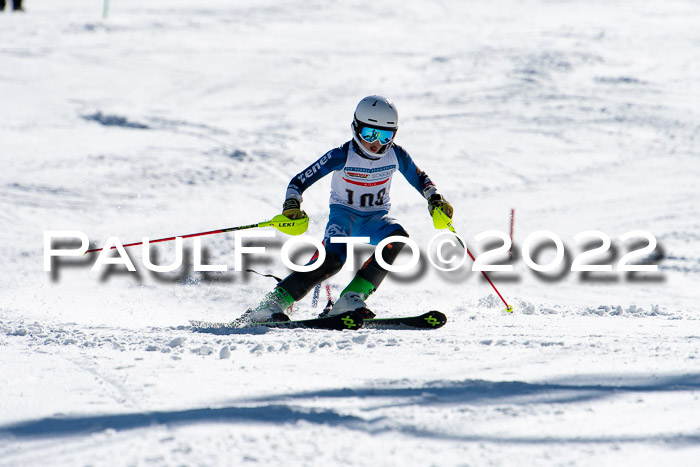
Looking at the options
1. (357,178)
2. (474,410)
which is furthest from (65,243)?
(474,410)

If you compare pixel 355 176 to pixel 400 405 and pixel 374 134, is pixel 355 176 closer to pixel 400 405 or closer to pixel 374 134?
pixel 374 134

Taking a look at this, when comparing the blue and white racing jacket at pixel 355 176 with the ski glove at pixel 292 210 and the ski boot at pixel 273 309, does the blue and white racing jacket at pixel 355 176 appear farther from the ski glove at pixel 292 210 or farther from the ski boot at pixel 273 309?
the ski boot at pixel 273 309

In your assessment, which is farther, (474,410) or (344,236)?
(344,236)

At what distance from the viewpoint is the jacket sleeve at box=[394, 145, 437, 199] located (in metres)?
5.40

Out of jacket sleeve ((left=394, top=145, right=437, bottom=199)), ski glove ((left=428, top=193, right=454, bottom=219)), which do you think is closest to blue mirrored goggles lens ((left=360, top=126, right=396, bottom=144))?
jacket sleeve ((left=394, top=145, right=437, bottom=199))

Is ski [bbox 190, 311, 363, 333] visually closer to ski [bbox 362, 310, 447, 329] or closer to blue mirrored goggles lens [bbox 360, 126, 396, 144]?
ski [bbox 362, 310, 447, 329]

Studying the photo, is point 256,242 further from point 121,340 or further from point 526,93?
point 526,93

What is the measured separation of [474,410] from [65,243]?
6.92 metres

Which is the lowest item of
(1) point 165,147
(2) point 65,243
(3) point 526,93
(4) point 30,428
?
(4) point 30,428

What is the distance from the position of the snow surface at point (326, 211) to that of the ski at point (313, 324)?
231mm

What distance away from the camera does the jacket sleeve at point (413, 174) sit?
5.40 meters

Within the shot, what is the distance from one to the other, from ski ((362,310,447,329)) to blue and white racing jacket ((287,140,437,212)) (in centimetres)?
91

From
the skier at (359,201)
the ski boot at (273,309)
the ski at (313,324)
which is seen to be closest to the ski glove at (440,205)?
the skier at (359,201)

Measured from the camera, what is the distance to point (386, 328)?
15.4ft
